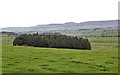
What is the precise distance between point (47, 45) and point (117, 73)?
74.5 m

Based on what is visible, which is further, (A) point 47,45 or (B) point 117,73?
(A) point 47,45

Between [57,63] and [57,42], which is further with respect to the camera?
[57,42]

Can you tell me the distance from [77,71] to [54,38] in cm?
7270

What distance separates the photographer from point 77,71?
46.4 m

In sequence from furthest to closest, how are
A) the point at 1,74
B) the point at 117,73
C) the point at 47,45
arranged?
the point at 47,45 < the point at 117,73 < the point at 1,74

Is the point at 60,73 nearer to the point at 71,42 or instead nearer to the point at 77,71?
the point at 77,71

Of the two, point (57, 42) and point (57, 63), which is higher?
point (57, 42)

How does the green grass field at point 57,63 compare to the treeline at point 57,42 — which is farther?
the treeline at point 57,42

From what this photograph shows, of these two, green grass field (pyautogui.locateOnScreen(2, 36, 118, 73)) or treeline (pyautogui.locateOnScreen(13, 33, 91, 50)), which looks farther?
treeline (pyautogui.locateOnScreen(13, 33, 91, 50))

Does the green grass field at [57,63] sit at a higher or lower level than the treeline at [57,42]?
lower


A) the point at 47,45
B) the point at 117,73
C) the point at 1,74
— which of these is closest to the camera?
the point at 1,74

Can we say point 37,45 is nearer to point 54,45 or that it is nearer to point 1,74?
point 54,45

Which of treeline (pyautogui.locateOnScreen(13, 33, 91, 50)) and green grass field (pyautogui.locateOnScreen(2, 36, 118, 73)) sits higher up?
treeline (pyautogui.locateOnScreen(13, 33, 91, 50))

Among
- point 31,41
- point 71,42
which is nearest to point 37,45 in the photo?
point 31,41
